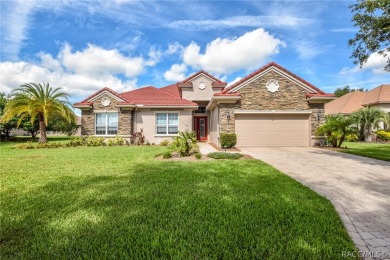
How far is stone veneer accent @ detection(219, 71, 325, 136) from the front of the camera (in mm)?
15312

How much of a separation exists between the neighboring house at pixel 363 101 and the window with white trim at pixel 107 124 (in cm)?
2873

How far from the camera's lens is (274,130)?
51.3 ft

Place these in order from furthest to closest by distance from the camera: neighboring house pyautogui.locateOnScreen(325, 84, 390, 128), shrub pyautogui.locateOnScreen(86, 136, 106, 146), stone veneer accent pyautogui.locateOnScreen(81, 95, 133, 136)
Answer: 1. neighboring house pyautogui.locateOnScreen(325, 84, 390, 128)
2. stone veneer accent pyautogui.locateOnScreen(81, 95, 133, 136)
3. shrub pyautogui.locateOnScreen(86, 136, 106, 146)

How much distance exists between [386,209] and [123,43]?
14879 millimetres

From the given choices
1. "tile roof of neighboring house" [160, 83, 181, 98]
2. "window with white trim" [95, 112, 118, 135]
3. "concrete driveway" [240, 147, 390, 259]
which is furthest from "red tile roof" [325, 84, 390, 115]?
"window with white trim" [95, 112, 118, 135]

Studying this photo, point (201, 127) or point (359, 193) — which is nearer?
point (359, 193)

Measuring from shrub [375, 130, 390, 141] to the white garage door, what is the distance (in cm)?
1210

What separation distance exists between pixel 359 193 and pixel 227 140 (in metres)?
9.23

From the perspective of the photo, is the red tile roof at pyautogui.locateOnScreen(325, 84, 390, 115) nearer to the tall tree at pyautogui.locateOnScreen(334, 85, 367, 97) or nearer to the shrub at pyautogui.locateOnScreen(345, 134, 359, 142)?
the shrub at pyautogui.locateOnScreen(345, 134, 359, 142)

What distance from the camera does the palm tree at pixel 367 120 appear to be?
21859mm

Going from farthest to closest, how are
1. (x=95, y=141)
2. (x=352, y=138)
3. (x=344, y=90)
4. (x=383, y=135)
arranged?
(x=344, y=90)
(x=352, y=138)
(x=383, y=135)
(x=95, y=141)

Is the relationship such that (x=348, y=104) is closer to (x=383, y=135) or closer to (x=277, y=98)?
(x=383, y=135)

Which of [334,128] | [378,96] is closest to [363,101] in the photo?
[378,96]

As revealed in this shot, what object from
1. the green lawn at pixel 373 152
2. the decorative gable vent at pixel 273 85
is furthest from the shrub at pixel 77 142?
the green lawn at pixel 373 152
